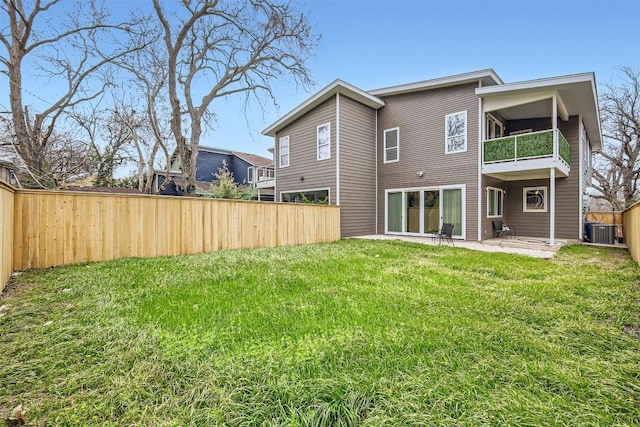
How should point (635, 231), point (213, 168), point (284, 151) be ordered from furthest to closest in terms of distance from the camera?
point (213, 168) → point (284, 151) → point (635, 231)

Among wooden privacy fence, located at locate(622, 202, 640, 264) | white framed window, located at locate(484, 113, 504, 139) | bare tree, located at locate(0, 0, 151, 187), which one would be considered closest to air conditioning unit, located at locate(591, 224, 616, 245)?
wooden privacy fence, located at locate(622, 202, 640, 264)

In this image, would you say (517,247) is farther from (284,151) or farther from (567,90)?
(284,151)

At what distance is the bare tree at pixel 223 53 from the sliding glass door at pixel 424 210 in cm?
716

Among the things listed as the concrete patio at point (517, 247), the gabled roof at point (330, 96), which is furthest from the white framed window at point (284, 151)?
the concrete patio at point (517, 247)

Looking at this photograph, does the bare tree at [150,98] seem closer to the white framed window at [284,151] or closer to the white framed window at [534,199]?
the white framed window at [284,151]

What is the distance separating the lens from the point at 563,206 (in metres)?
11.7

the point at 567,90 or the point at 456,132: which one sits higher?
the point at 567,90

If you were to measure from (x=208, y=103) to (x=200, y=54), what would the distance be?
6.98 ft

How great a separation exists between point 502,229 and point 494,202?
110 centimetres

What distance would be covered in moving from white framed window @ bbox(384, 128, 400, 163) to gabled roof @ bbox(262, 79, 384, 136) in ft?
4.24

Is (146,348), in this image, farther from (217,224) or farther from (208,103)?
(208,103)

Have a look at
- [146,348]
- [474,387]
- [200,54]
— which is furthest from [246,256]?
[200,54]

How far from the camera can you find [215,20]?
41.5 feet

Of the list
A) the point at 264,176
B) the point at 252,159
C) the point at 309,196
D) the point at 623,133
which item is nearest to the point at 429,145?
the point at 309,196
